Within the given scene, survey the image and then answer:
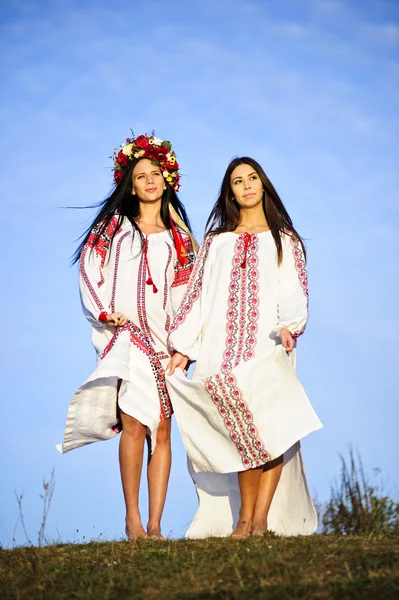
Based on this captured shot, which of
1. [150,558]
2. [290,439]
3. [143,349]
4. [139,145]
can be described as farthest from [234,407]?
[139,145]

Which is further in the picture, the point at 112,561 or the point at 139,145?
the point at 139,145

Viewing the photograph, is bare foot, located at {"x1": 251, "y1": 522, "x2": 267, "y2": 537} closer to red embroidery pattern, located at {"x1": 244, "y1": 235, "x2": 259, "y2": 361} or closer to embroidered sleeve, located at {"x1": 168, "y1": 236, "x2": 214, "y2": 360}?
red embroidery pattern, located at {"x1": 244, "y1": 235, "x2": 259, "y2": 361}

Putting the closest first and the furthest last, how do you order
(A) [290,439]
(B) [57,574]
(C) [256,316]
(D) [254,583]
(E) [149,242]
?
(D) [254,583]
(B) [57,574]
(A) [290,439]
(C) [256,316]
(E) [149,242]

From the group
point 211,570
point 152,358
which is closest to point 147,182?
point 152,358

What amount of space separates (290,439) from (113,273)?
5.53 ft

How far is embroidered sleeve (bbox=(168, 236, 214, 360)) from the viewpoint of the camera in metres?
5.80

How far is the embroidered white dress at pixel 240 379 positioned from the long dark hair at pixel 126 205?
49 cm

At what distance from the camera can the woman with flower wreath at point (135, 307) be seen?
5.70 metres

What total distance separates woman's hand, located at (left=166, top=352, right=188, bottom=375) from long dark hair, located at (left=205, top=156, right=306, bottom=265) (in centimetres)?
90

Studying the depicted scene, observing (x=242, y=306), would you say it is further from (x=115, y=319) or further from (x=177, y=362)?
(x=115, y=319)

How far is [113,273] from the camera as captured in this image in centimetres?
609

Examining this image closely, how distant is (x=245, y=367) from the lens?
5445mm

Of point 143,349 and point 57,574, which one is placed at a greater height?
point 143,349

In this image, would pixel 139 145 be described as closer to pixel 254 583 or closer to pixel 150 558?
pixel 150 558
